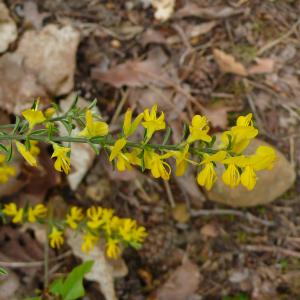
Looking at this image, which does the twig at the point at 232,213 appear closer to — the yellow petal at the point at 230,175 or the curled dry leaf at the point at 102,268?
the curled dry leaf at the point at 102,268

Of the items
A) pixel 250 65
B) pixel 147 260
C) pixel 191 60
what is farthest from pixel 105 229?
pixel 250 65

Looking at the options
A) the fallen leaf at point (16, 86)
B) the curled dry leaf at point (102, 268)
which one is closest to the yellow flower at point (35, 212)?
the curled dry leaf at point (102, 268)

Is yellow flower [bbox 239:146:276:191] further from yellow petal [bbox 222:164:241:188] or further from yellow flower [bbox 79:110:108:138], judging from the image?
yellow flower [bbox 79:110:108:138]

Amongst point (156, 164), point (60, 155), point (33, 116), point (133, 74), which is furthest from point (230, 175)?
point (133, 74)

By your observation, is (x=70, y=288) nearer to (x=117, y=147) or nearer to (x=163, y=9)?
(x=117, y=147)

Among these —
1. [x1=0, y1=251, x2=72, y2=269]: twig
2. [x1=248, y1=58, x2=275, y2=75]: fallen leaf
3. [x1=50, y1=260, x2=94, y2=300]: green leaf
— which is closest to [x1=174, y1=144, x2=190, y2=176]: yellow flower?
[x1=50, y1=260, x2=94, y2=300]: green leaf

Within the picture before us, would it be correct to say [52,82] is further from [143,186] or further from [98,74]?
[143,186]

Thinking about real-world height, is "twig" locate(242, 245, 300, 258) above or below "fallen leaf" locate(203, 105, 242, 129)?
below
